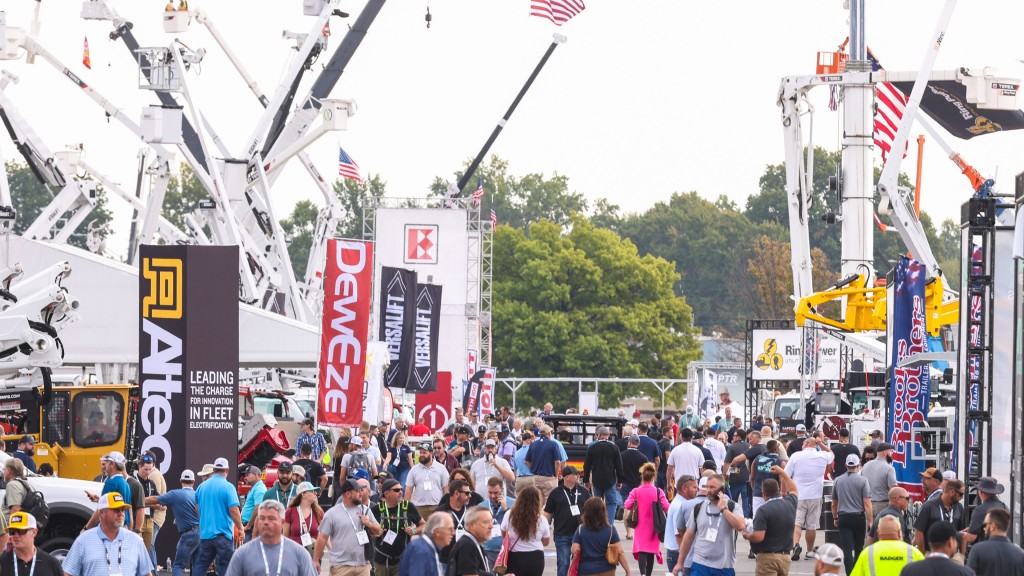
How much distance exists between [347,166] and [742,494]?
1246 inches

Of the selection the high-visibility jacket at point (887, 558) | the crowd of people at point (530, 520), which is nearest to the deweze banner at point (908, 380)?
the crowd of people at point (530, 520)

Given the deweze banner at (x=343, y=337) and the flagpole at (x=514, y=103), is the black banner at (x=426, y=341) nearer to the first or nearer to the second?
the deweze banner at (x=343, y=337)

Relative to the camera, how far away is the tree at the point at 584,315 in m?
75.1


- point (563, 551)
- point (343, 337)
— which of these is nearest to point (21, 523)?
point (563, 551)

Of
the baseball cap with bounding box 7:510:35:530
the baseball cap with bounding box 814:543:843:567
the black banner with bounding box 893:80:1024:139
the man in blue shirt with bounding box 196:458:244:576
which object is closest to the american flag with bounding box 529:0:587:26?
the black banner with bounding box 893:80:1024:139

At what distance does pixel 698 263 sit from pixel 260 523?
95579mm

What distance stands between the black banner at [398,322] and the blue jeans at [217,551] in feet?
54.1

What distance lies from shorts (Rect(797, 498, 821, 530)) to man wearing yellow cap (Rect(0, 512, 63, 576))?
11.0 m

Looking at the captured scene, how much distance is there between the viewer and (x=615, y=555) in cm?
1369

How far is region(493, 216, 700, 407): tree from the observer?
75.1 meters

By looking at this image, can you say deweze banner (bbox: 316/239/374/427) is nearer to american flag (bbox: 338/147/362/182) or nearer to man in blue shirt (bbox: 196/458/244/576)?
man in blue shirt (bbox: 196/458/244/576)

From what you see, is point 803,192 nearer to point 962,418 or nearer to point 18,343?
point 18,343

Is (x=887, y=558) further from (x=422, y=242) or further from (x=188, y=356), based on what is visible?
(x=422, y=242)

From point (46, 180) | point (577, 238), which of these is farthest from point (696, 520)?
point (577, 238)
